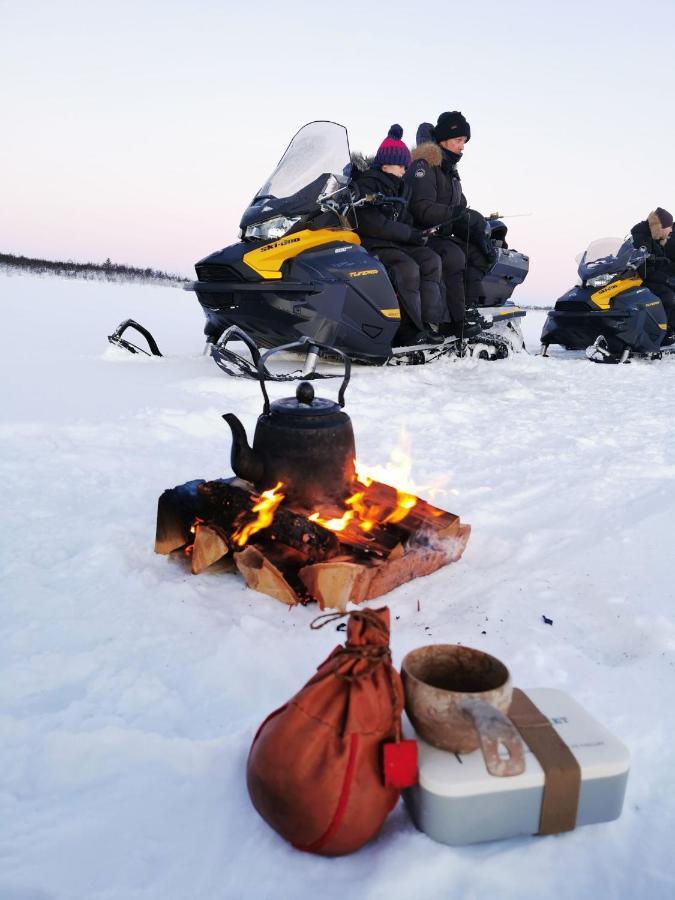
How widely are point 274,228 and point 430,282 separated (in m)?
1.87

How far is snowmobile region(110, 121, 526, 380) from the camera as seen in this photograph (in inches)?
218

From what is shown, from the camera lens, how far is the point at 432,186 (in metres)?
6.72

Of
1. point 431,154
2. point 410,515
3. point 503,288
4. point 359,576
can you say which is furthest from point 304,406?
point 503,288

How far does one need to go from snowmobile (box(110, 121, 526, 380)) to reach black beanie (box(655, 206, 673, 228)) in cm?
567

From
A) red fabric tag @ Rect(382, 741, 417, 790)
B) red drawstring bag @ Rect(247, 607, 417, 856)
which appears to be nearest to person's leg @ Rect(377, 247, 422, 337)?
red drawstring bag @ Rect(247, 607, 417, 856)

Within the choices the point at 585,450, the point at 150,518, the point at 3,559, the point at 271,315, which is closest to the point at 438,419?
the point at 585,450

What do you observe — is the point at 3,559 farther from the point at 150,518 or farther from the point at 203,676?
the point at 203,676

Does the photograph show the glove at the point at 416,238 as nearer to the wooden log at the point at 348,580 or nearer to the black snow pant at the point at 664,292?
the black snow pant at the point at 664,292

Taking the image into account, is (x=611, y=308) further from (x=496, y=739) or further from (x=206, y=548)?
(x=496, y=739)

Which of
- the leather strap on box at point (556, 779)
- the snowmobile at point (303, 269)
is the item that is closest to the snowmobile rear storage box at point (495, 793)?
the leather strap on box at point (556, 779)

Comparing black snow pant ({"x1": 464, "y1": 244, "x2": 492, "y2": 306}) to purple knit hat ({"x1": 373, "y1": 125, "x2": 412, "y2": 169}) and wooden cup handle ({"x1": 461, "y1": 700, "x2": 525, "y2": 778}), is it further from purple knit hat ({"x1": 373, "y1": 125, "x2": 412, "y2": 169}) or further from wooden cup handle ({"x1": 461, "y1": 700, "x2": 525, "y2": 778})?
wooden cup handle ({"x1": 461, "y1": 700, "x2": 525, "y2": 778})

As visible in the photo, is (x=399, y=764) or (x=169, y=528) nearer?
(x=399, y=764)

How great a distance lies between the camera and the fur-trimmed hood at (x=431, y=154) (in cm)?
675

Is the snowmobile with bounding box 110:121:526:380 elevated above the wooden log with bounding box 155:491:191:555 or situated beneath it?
elevated above
